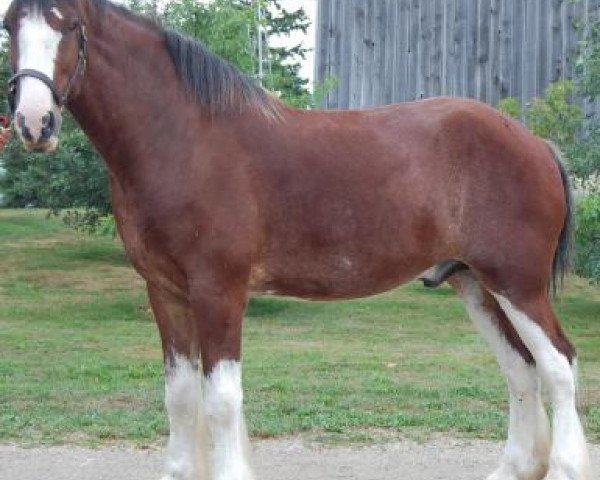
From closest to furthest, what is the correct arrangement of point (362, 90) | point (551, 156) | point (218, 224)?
point (218, 224)
point (551, 156)
point (362, 90)

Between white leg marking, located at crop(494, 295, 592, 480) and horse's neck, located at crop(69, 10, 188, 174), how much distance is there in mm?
1827

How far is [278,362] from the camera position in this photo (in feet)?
31.3

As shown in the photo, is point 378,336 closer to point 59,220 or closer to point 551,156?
point 551,156

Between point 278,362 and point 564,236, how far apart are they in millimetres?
4663

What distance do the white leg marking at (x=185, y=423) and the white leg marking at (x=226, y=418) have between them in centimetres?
37

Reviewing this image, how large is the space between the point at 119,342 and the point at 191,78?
662 centimetres

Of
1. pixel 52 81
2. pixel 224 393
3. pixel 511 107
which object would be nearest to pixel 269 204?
pixel 224 393

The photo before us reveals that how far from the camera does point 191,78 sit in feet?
15.4

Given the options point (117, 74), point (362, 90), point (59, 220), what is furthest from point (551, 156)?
point (59, 220)

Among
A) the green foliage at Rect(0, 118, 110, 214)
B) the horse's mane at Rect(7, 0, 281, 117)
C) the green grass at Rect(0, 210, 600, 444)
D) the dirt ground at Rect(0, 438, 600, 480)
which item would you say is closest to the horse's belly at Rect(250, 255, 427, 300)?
the horse's mane at Rect(7, 0, 281, 117)

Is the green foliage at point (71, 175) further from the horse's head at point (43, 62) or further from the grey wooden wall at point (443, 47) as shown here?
the horse's head at point (43, 62)

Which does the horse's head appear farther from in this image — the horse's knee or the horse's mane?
the horse's knee

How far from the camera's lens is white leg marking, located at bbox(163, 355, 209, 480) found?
4875mm

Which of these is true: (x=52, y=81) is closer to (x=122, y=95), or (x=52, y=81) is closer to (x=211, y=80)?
(x=122, y=95)
